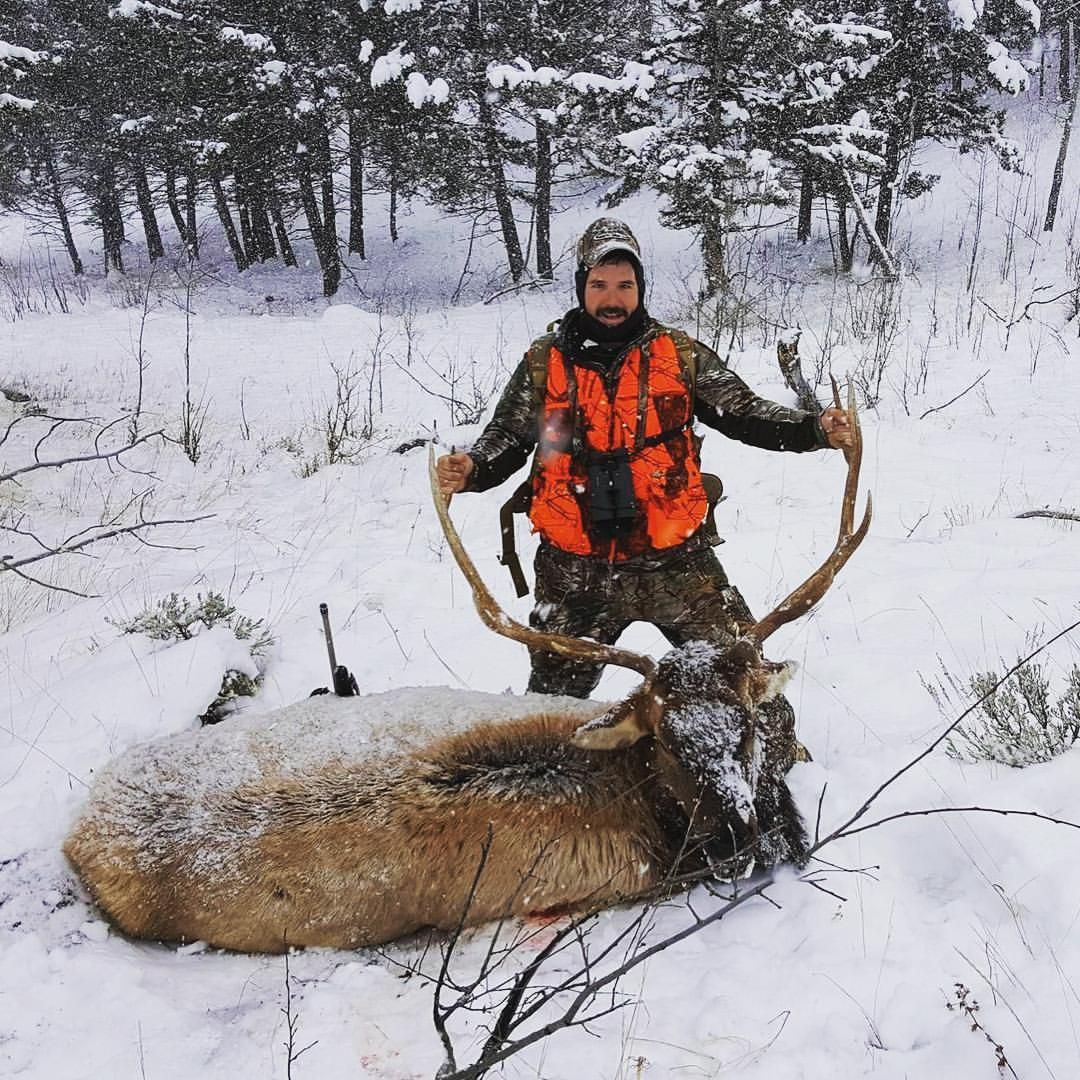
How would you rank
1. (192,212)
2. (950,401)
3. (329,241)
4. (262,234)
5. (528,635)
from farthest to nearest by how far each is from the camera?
(192,212) → (262,234) → (329,241) → (950,401) → (528,635)

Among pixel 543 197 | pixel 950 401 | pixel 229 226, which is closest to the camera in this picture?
pixel 950 401

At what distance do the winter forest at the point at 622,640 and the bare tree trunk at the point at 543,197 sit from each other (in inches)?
106

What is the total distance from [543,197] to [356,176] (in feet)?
19.0

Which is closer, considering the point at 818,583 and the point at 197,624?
the point at 818,583

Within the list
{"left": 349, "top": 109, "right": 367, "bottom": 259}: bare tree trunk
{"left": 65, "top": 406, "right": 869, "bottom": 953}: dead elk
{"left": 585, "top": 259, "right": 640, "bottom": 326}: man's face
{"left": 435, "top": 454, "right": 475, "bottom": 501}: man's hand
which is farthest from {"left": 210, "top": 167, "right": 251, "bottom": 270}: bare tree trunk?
{"left": 65, "top": 406, "right": 869, "bottom": 953}: dead elk

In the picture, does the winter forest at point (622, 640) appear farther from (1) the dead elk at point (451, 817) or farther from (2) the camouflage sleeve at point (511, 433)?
(2) the camouflage sleeve at point (511, 433)

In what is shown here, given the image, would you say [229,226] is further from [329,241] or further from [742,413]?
[742,413]

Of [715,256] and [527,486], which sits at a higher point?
[715,256]

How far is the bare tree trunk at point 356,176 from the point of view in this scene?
20.8m

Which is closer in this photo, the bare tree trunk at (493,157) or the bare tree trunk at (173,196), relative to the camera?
the bare tree trunk at (493,157)

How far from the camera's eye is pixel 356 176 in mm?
24562

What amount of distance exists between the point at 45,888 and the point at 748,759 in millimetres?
2335

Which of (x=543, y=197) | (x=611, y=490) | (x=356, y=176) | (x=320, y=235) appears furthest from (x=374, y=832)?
(x=356, y=176)

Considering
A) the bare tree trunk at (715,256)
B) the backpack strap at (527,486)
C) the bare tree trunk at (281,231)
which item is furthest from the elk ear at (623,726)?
the bare tree trunk at (281,231)
